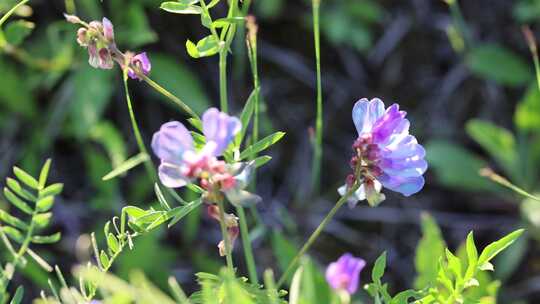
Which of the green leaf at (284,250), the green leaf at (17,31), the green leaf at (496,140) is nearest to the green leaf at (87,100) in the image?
the green leaf at (284,250)

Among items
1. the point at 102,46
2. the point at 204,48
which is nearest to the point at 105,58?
the point at 102,46

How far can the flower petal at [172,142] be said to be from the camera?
2.84 ft

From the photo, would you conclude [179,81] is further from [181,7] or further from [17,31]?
[181,7]

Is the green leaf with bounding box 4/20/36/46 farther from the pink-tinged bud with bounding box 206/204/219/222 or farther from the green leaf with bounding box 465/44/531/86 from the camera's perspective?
the green leaf with bounding box 465/44/531/86

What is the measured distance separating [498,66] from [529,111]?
0.68 ft

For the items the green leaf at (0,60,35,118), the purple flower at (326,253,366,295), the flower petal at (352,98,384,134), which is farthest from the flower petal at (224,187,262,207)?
the green leaf at (0,60,35,118)

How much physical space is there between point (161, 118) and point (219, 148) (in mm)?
1528

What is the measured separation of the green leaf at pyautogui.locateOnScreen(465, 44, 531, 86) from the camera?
2.44m

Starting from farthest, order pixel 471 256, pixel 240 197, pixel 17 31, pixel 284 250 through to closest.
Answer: pixel 284 250 < pixel 17 31 < pixel 471 256 < pixel 240 197

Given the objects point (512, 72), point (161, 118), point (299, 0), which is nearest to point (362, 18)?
point (299, 0)

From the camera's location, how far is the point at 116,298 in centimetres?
72

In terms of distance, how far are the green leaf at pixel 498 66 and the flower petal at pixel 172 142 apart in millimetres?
1706

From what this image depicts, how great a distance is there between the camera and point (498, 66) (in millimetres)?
2445

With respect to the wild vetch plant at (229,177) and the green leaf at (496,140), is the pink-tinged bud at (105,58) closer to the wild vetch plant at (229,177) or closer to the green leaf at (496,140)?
the wild vetch plant at (229,177)
